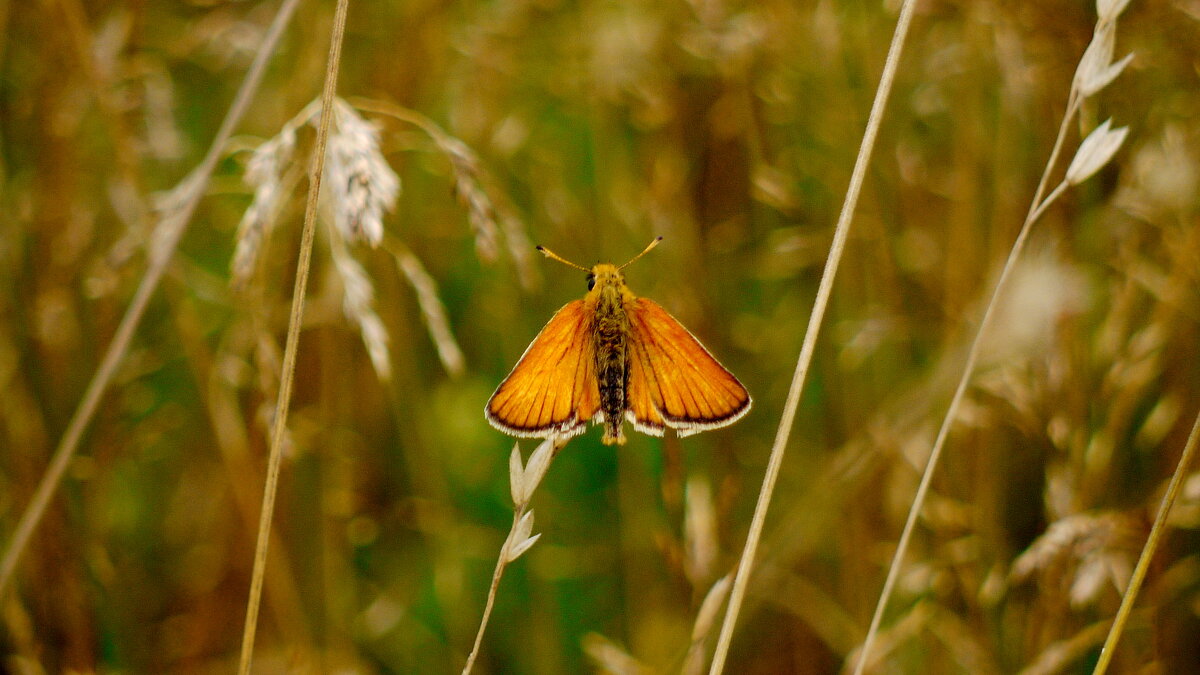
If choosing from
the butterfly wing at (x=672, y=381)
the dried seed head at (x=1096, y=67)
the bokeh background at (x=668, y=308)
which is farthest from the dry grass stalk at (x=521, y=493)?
the dried seed head at (x=1096, y=67)

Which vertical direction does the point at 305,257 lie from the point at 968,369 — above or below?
above

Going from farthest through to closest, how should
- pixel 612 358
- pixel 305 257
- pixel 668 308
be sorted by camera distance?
pixel 668 308 < pixel 612 358 < pixel 305 257

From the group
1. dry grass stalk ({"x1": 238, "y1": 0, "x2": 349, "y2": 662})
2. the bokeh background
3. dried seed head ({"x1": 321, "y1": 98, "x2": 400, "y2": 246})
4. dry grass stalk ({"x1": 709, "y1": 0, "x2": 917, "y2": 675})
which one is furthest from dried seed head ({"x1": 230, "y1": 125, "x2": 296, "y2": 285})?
dry grass stalk ({"x1": 709, "y1": 0, "x2": 917, "y2": 675})

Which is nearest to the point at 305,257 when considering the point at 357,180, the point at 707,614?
the point at 357,180

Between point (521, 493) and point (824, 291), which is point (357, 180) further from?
point (824, 291)

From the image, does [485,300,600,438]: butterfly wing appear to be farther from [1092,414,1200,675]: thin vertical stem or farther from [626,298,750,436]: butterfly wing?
[1092,414,1200,675]: thin vertical stem

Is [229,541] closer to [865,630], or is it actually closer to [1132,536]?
[865,630]

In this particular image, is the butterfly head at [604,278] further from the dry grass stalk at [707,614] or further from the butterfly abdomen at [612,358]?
the dry grass stalk at [707,614]
